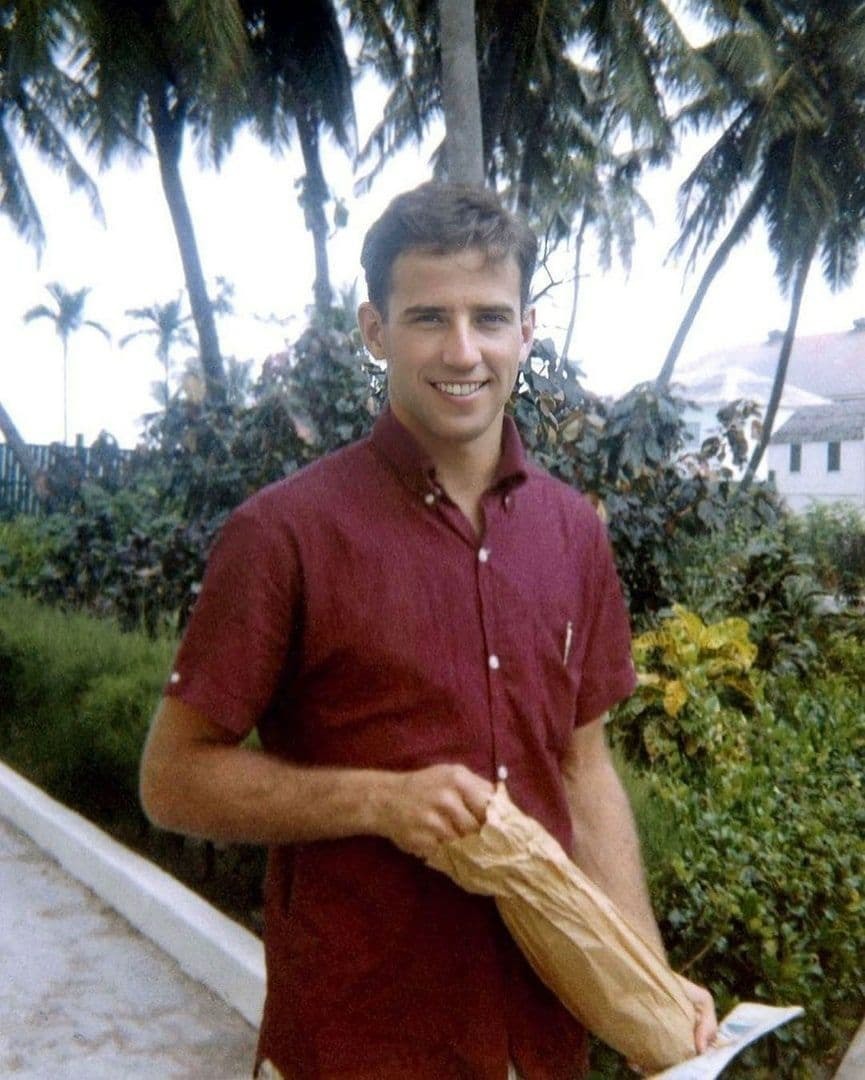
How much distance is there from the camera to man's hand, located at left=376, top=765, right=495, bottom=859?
5.02 feet

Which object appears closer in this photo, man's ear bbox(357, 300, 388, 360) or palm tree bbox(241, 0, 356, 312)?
man's ear bbox(357, 300, 388, 360)

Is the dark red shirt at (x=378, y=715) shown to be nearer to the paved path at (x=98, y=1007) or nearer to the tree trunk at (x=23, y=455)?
the paved path at (x=98, y=1007)

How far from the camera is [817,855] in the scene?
3.88 m

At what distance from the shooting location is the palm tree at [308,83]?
1711 cm

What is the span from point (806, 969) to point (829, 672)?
2916mm

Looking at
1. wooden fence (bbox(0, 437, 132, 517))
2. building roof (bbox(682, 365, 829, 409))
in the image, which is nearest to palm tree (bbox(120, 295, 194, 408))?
building roof (bbox(682, 365, 829, 409))

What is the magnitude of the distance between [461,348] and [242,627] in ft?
1.54

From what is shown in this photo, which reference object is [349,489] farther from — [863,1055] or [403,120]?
[403,120]

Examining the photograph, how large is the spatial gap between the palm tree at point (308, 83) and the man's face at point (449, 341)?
14.8 meters

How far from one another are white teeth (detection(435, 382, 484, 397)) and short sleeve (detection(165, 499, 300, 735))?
0.30 m

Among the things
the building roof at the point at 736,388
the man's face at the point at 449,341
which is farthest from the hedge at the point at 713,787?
the building roof at the point at 736,388

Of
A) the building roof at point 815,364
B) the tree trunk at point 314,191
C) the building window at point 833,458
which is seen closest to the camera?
the tree trunk at point 314,191

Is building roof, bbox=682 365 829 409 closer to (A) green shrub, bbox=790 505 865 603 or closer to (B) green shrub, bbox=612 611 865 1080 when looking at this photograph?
(A) green shrub, bbox=790 505 865 603

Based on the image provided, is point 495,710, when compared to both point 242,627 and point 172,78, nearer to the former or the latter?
point 242,627
